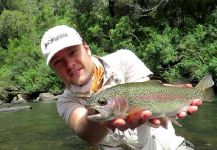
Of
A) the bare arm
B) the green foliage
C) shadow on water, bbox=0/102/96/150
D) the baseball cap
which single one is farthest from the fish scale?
the green foliage

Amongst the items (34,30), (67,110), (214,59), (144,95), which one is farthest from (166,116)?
(34,30)

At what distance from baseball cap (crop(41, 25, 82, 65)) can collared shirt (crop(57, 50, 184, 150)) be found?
345 mm

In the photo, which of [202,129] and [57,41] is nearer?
[57,41]

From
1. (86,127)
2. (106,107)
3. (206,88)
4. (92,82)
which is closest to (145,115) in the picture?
(106,107)

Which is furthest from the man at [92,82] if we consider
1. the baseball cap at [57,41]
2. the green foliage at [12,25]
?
the green foliage at [12,25]

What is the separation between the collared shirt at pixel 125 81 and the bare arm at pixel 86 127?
0.38 feet

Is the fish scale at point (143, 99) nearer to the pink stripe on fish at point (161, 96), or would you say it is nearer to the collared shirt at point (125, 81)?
the pink stripe on fish at point (161, 96)

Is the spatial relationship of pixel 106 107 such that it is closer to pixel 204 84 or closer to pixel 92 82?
pixel 92 82

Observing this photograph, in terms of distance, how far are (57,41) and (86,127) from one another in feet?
2.16

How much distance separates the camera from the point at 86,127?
3129 millimetres

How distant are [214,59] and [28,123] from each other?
10.3 m

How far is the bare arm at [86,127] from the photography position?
3093 mm

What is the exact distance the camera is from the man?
3148 mm

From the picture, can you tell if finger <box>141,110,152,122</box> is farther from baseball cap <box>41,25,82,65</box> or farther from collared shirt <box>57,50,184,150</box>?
baseball cap <box>41,25,82,65</box>
